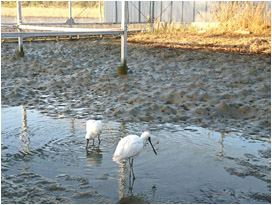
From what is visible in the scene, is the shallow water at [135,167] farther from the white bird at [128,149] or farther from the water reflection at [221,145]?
the white bird at [128,149]

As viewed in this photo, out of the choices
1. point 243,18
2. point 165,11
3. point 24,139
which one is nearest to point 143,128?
point 24,139

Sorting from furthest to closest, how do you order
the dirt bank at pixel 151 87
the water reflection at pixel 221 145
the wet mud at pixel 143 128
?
the dirt bank at pixel 151 87 < the water reflection at pixel 221 145 < the wet mud at pixel 143 128

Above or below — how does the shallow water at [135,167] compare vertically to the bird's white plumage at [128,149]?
below

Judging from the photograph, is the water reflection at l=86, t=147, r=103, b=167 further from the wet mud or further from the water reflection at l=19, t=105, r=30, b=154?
the water reflection at l=19, t=105, r=30, b=154

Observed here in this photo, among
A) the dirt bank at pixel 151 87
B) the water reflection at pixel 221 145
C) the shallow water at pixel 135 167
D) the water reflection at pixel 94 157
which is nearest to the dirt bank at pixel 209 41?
the dirt bank at pixel 151 87

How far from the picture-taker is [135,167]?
578 cm

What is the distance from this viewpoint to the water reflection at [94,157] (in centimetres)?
592

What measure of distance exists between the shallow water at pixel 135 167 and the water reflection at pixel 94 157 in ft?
0.05

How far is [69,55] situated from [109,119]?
339 inches

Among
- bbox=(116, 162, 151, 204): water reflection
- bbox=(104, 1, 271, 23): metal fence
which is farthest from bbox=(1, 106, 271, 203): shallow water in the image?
bbox=(104, 1, 271, 23): metal fence

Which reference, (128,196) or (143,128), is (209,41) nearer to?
(143,128)

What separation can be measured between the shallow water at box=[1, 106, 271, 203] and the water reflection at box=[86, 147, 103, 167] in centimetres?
1

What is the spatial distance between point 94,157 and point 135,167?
28.3 inches

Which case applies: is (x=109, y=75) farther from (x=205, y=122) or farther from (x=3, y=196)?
(x=3, y=196)
